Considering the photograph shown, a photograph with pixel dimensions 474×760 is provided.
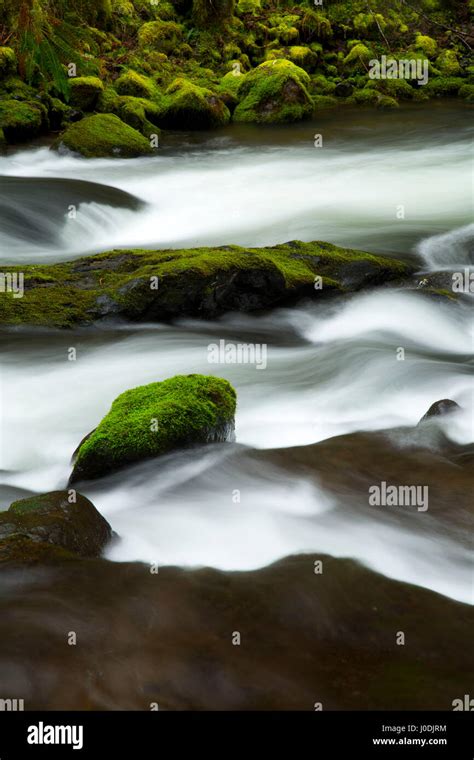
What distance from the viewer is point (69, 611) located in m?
3.74

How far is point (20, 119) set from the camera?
16.0 metres

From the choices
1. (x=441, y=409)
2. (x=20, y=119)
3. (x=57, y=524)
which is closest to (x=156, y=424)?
(x=57, y=524)

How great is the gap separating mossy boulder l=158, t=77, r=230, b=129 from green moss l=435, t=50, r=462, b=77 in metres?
8.03

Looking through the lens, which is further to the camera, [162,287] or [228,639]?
[162,287]

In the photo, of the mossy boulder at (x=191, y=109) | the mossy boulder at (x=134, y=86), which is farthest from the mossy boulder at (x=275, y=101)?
the mossy boulder at (x=134, y=86)

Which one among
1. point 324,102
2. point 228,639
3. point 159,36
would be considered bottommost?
point 228,639

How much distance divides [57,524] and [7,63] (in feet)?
49.9

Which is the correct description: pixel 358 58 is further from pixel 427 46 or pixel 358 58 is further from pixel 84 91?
pixel 84 91

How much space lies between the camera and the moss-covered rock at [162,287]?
311 inches

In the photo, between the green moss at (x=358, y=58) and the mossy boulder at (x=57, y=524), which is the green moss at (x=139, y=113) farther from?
the mossy boulder at (x=57, y=524)

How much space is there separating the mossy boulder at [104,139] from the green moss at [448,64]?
36.5 feet

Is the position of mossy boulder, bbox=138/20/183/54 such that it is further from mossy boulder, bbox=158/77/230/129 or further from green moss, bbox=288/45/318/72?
mossy boulder, bbox=158/77/230/129

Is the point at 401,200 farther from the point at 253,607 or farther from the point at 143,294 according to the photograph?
the point at 253,607

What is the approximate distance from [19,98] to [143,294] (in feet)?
34.3
